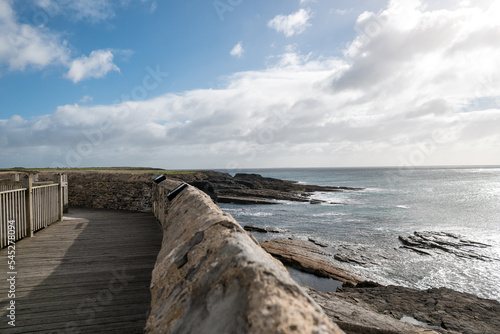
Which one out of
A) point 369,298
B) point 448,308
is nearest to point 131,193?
point 369,298

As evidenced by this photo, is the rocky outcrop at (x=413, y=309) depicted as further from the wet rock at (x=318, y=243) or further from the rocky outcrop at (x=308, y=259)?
the wet rock at (x=318, y=243)

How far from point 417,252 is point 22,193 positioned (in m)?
18.2

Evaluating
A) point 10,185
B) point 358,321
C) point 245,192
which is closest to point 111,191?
point 10,185

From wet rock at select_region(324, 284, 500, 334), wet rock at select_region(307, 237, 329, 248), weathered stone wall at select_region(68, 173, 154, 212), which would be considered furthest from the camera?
wet rock at select_region(307, 237, 329, 248)

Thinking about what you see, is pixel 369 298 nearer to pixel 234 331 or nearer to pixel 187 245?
pixel 187 245

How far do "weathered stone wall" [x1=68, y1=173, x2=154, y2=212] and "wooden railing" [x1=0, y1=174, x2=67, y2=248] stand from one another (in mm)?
2751

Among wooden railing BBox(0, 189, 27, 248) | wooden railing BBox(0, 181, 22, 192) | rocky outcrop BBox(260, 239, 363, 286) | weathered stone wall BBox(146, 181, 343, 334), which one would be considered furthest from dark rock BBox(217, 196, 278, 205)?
weathered stone wall BBox(146, 181, 343, 334)

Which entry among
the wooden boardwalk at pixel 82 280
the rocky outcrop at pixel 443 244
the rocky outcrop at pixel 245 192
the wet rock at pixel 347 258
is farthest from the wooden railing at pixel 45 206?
the rocky outcrop at pixel 245 192

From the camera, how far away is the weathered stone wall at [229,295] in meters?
1.04

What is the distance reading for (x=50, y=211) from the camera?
749 centimetres

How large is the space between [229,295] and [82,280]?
3807mm

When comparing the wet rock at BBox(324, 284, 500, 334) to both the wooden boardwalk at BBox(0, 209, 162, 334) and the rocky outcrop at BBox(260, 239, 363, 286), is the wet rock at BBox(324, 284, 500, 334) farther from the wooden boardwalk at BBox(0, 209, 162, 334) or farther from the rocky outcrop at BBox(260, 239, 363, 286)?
the wooden boardwalk at BBox(0, 209, 162, 334)

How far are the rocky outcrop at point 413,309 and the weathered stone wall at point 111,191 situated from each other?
693cm

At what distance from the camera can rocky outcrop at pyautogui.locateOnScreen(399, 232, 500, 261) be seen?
617 inches
